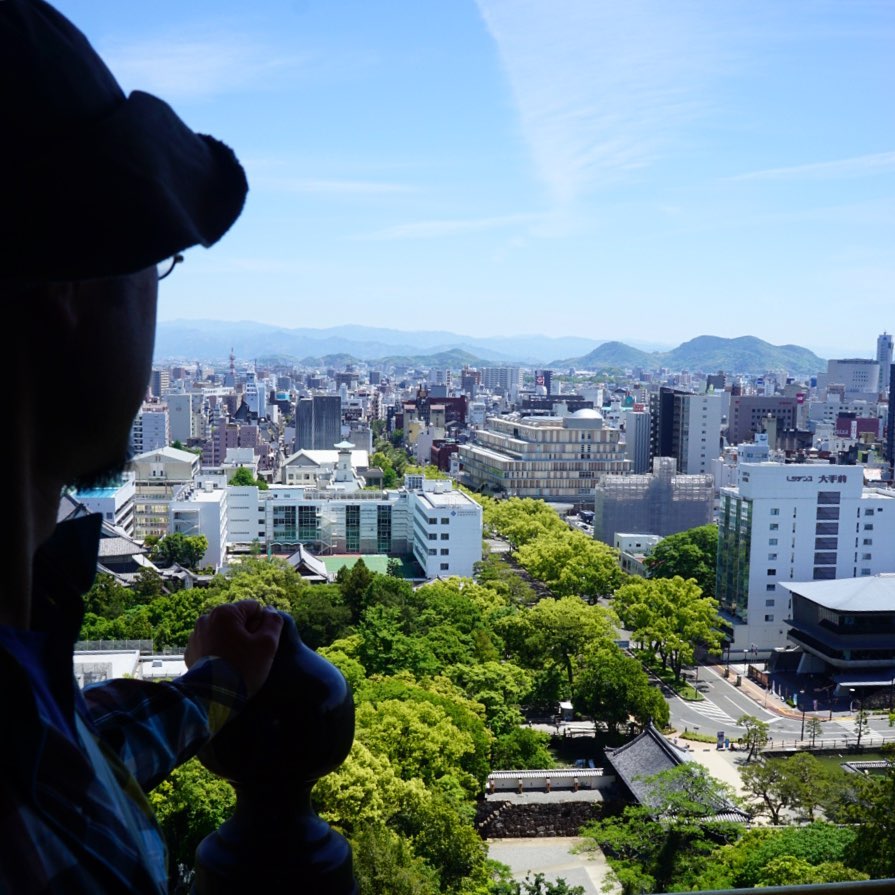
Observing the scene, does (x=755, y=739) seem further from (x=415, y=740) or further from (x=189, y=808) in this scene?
(x=189, y=808)

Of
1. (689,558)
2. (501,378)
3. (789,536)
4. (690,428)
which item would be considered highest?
(501,378)

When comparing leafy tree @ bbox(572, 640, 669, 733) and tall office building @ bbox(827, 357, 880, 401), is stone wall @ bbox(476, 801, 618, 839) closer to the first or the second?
leafy tree @ bbox(572, 640, 669, 733)

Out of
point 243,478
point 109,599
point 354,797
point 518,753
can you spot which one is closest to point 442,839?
point 354,797

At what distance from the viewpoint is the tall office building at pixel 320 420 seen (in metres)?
26.2

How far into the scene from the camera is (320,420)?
1039 inches

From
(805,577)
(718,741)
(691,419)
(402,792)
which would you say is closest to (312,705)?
(402,792)

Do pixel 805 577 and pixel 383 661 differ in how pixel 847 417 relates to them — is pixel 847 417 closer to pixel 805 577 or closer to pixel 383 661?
pixel 805 577

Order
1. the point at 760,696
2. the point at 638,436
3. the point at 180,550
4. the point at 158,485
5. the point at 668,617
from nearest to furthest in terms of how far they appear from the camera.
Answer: the point at 760,696 < the point at 668,617 < the point at 180,550 < the point at 158,485 < the point at 638,436

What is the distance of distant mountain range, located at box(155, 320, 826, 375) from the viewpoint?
85.9 m

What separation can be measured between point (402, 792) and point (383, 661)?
2188mm

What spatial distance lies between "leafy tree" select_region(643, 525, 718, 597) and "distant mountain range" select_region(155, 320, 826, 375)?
64412 mm

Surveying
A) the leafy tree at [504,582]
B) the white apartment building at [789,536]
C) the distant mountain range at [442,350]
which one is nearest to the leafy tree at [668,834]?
the leafy tree at [504,582]

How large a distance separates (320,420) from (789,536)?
1783cm

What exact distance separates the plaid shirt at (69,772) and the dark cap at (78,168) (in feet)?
0.32
